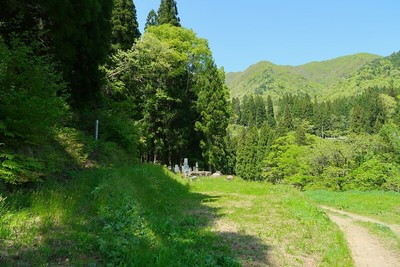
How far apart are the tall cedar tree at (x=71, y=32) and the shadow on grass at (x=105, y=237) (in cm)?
415

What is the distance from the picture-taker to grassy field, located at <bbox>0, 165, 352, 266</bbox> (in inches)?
173

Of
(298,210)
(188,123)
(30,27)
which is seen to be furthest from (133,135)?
(188,123)

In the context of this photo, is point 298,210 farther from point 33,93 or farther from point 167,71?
point 167,71

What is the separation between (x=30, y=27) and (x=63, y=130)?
3.36m

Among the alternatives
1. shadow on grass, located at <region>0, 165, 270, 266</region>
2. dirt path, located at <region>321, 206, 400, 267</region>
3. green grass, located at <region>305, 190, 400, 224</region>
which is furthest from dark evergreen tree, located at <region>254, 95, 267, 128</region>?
shadow on grass, located at <region>0, 165, 270, 266</region>

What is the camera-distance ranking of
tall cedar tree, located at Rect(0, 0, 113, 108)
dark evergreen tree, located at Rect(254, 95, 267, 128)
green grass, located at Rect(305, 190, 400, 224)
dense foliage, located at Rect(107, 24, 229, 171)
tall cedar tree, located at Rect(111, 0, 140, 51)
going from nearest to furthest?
tall cedar tree, located at Rect(0, 0, 113, 108) < green grass, located at Rect(305, 190, 400, 224) < dense foliage, located at Rect(107, 24, 229, 171) < tall cedar tree, located at Rect(111, 0, 140, 51) < dark evergreen tree, located at Rect(254, 95, 267, 128)

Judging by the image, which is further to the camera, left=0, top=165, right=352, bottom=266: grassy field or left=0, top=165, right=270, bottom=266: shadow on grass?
left=0, top=165, right=352, bottom=266: grassy field

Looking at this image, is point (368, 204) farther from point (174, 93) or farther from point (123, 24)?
point (123, 24)

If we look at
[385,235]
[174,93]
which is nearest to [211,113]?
[174,93]

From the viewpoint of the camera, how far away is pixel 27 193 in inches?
241

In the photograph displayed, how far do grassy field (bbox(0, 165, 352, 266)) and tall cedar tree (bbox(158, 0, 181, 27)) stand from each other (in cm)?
2798

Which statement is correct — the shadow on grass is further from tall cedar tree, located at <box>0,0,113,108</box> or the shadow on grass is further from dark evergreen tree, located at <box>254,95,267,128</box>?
dark evergreen tree, located at <box>254,95,267,128</box>

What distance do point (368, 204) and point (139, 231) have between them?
47.8 feet

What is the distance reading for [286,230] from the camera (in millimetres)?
8883
